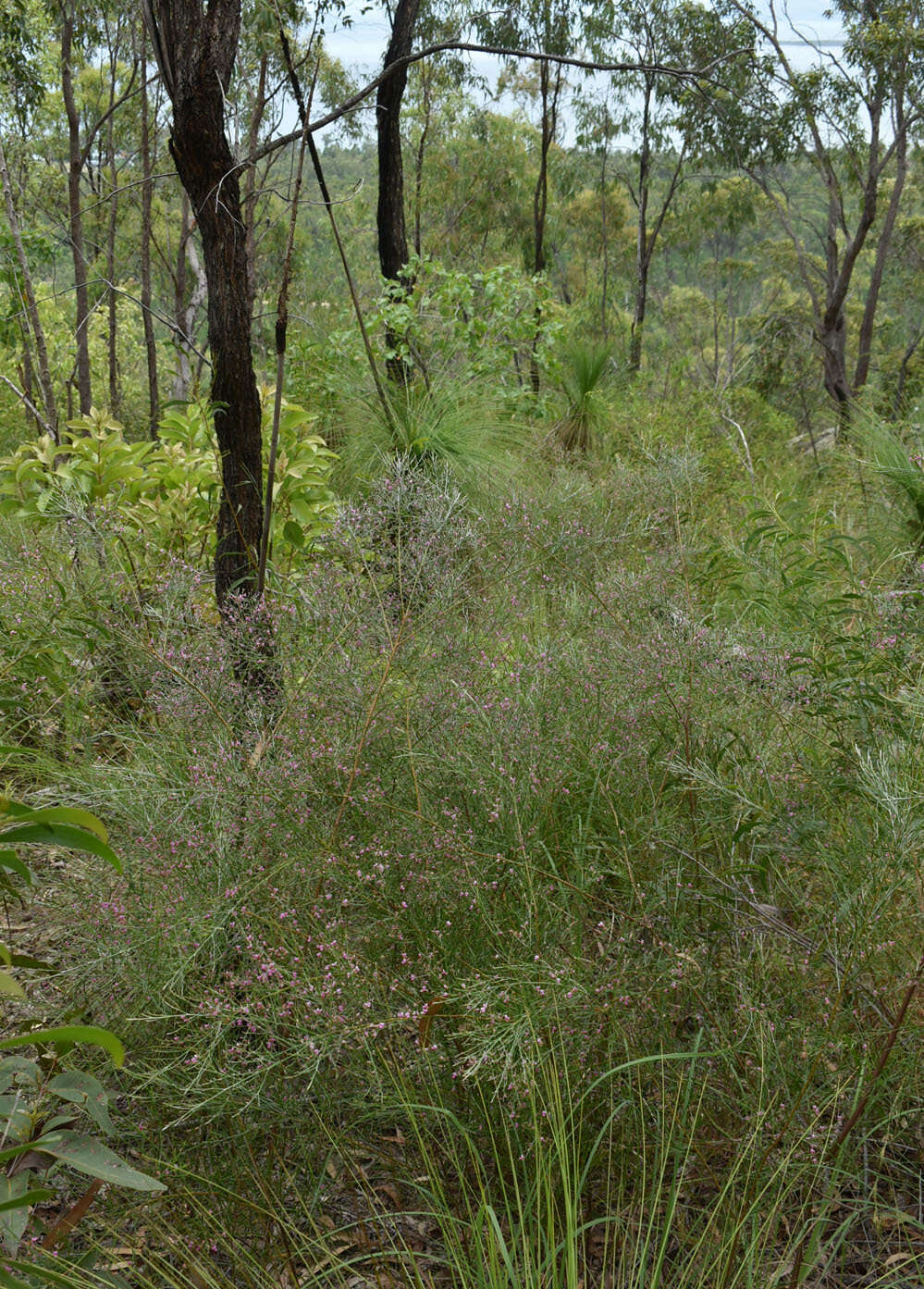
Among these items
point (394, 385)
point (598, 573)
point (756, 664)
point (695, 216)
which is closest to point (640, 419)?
point (394, 385)

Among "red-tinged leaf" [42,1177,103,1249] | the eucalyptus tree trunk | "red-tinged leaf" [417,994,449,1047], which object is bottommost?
"red-tinged leaf" [42,1177,103,1249]

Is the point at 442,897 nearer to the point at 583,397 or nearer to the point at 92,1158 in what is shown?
the point at 92,1158

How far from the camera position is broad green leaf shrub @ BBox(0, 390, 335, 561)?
3.85m

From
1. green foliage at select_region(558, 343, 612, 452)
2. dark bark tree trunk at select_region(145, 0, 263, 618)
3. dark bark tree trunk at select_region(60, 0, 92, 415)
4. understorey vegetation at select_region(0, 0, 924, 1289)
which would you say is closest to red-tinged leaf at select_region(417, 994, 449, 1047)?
understorey vegetation at select_region(0, 0, 924, 1289)

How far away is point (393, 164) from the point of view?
7469 millimetres

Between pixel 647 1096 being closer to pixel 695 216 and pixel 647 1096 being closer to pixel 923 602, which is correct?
pixel 923 602

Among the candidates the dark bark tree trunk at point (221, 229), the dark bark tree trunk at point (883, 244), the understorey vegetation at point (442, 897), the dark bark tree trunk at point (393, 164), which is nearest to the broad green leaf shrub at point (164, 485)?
the understorey vegetation at point (442, 897)

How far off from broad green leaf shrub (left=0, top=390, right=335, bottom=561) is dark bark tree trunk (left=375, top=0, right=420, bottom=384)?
9.64 feet

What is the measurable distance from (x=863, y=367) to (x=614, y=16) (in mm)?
6855

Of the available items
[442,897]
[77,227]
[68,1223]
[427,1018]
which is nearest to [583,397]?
[77,227]

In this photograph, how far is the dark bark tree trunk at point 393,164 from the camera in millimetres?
7160

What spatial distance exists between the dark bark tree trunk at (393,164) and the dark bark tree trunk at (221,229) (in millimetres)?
4230

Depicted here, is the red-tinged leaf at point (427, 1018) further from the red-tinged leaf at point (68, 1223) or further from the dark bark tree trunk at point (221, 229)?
the dark bark tree trunk at point (221, 229)

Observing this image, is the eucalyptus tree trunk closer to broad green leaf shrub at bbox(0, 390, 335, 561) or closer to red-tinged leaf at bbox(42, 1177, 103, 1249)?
broad green leaf shrub at bbox(0, 390, 335, 561)
